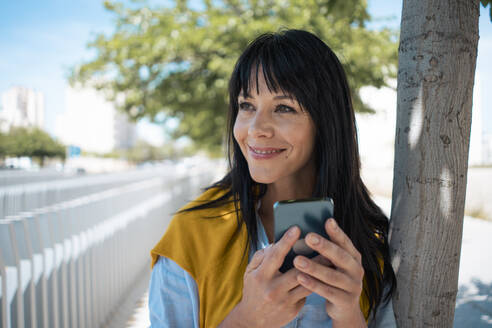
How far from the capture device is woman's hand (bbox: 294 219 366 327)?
3.44 ft

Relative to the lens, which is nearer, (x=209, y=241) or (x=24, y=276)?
(x=209, y=241)

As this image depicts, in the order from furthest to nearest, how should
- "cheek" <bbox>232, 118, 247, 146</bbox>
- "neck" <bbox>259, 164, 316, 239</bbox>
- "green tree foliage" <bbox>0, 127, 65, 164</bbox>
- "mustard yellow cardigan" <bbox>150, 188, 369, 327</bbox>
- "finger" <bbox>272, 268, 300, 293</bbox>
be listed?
"green tree foliage" <bbox>0, 127, 65, 164</bbox> → "neck" <bbox>259, 164, 316, 239</bbox> → "cheek" <bbox>232, 118, 247, 146</bbox> → "mustard yellow cardigan" <bbox>150, 188, 369, 327</bbox> → "finger" <bbox>272, 268, 300, 293</bbox>

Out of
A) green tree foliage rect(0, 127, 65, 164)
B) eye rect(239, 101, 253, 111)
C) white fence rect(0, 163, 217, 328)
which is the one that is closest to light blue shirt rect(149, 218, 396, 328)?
eye rect(239, 101, 253, 111)

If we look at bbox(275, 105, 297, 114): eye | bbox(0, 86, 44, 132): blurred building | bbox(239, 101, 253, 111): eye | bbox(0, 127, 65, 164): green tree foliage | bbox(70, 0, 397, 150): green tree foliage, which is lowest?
bbox(0, 127, 65, 164): green tree foliage

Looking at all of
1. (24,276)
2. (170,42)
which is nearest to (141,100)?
(170,42)

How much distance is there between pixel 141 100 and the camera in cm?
1045

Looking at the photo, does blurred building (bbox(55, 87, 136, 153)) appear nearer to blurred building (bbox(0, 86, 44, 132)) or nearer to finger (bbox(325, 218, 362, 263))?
blurred building (bbox(0, 86, 44, 132))

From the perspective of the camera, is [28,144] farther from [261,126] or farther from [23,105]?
[261,126]

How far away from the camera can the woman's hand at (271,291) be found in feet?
3.60

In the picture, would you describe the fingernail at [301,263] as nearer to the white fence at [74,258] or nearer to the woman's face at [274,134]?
the woman's face at [274,134]

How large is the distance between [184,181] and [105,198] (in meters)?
7.20

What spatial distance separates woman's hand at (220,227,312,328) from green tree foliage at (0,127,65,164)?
6248 cm

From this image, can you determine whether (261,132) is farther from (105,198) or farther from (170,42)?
(170,42)

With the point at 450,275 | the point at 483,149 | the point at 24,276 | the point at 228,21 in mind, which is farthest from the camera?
the point at 483,149
